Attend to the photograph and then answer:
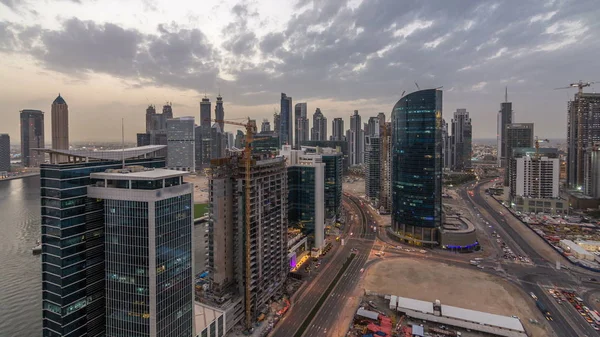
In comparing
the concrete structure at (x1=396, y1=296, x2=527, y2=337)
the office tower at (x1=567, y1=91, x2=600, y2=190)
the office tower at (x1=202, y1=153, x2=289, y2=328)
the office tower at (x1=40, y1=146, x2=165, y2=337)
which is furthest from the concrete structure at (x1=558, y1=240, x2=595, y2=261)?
the office tower at (x1=40, y1=146, x2=165, y2=337)

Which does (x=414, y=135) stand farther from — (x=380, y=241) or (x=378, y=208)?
(x=378, y=208)

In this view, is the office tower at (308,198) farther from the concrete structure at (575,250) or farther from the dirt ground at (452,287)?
the concrete structure at (575,250)

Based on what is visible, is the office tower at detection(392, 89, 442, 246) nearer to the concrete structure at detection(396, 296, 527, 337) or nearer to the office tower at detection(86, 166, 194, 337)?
the concrete structure at detection(396, 296, 527, 337)

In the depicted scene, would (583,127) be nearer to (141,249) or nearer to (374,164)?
(374,164)

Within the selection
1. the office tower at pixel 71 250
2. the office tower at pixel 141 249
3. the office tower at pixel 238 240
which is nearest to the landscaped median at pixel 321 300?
the office tower at pixel 238 240

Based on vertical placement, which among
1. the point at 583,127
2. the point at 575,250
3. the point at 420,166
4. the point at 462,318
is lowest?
the point at 462,318

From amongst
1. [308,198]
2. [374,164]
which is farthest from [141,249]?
[374,164]
